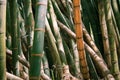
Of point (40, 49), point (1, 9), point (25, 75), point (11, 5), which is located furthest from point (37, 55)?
point (25, 75)

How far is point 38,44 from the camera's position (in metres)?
0.66

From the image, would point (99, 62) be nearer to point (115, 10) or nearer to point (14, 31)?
point (115, 10)

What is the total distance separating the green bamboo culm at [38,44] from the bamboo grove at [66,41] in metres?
0.10

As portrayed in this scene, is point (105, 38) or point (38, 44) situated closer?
point (38, 44)

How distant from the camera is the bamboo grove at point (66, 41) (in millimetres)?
1050

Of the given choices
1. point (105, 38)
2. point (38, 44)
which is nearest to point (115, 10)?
point (105, 38)

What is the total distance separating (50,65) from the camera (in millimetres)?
1477

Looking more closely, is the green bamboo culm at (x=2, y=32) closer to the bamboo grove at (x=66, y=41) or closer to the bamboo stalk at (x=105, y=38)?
the bamboo grove at (x=66, y=41)

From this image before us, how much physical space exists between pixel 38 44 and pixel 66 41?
88 cm

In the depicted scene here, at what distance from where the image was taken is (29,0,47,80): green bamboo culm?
65 centimetres

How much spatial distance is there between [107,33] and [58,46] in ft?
1.16

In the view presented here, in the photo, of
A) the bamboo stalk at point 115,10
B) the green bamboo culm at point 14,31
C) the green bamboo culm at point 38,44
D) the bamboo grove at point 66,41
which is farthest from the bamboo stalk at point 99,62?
the green bamboo culm at point 38,44

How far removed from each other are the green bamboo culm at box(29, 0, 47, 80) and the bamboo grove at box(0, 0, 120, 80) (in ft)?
0.33

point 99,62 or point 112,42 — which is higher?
point 112,42
